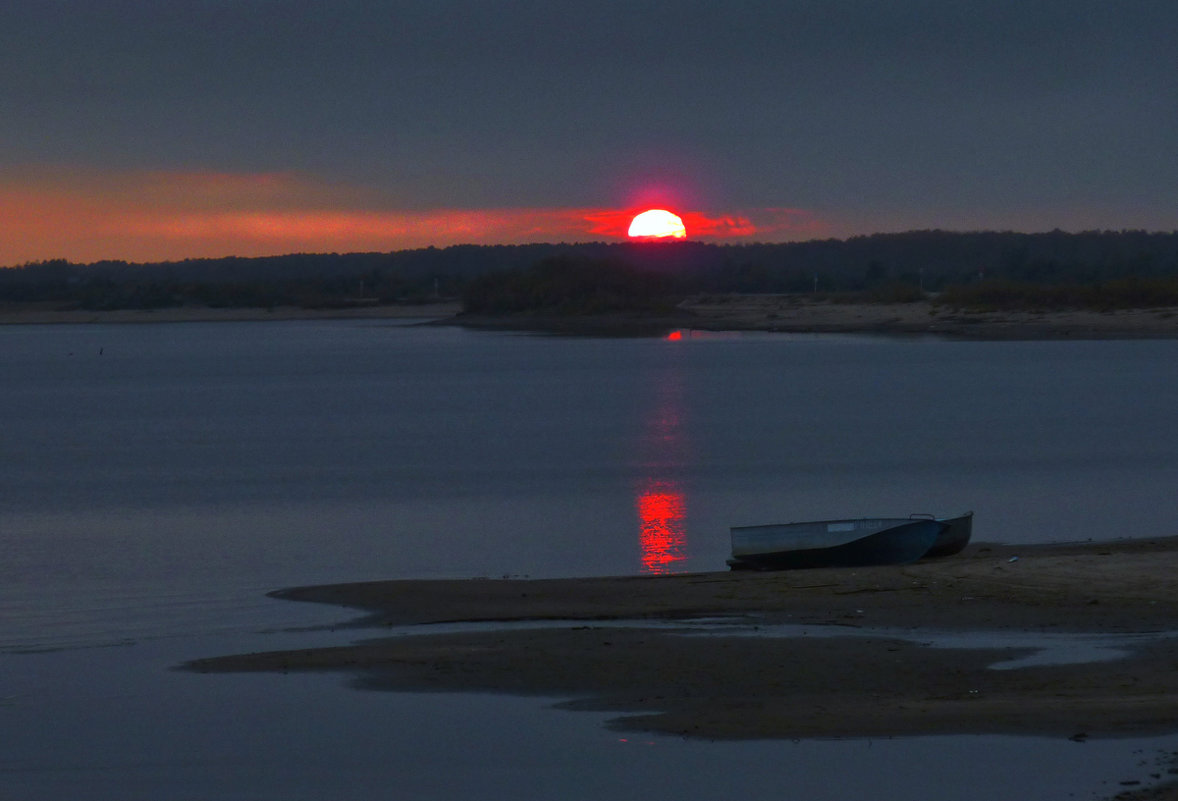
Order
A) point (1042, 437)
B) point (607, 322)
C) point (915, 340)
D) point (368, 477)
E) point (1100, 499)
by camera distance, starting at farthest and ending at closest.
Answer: point (607, 322), point (915, 340), point (1042, 437), point (368, 477), point (1100, 499)

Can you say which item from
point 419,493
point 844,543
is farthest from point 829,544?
point 419,493

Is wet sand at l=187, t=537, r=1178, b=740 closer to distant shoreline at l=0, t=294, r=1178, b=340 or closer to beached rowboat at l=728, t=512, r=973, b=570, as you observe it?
beached rowboat at l=728, t=512, r=973, b=570

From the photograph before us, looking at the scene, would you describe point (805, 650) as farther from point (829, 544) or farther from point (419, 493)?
point (419, 493)

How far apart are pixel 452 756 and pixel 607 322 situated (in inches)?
5608

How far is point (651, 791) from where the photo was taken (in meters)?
9.28

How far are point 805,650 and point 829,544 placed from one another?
5.01 meters

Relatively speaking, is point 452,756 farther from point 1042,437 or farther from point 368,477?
point 1042,437

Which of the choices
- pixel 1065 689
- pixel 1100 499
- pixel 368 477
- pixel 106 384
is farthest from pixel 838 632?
pixel 106 384

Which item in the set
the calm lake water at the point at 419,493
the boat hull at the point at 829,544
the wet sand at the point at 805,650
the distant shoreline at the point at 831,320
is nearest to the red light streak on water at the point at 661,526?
the calm lake water at the point at 419,493

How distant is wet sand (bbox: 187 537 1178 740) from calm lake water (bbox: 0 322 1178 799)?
63cm

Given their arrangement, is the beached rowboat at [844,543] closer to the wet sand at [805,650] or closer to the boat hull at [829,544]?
the boat hull at [829,544]

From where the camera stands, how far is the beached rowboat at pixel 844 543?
56.1 feet

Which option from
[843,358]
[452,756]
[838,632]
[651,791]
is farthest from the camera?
[843,358]

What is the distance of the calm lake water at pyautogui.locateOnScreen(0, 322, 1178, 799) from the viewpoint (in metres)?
11.4
